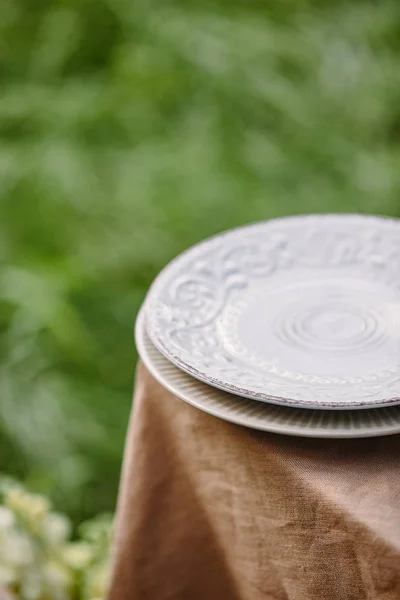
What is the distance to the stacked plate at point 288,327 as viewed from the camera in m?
0.53

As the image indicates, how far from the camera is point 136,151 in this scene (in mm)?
2137

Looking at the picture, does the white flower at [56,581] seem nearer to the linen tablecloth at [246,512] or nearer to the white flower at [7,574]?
the white flower at [7,574]

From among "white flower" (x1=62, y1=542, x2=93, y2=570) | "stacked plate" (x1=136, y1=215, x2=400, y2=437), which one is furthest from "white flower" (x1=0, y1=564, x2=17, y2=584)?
"stacked plate" (x1=136, y1=215, x2=400, y2=437)

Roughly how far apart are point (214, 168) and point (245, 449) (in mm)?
1552

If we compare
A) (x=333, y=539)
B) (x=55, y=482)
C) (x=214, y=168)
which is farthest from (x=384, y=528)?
(x=214, y=168)

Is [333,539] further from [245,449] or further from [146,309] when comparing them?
[146,309]

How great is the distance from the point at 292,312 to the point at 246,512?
0.63 feet

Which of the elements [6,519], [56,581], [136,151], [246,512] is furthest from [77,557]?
[136,151]

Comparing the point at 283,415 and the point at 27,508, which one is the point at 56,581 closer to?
the point at 27,508

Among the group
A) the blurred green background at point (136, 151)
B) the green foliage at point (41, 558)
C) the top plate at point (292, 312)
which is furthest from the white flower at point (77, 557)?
the top plate at point (292, 312)

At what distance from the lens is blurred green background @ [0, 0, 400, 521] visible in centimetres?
162

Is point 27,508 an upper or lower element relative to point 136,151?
lower

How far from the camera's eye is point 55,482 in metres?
1.39

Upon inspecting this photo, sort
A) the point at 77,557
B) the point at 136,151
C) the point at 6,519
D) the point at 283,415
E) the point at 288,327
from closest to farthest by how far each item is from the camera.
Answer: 1. the point at 283,415
2. the point at 288,327
3. the point at 6,519
4. the point at 77,557
5. the point at 136,151
